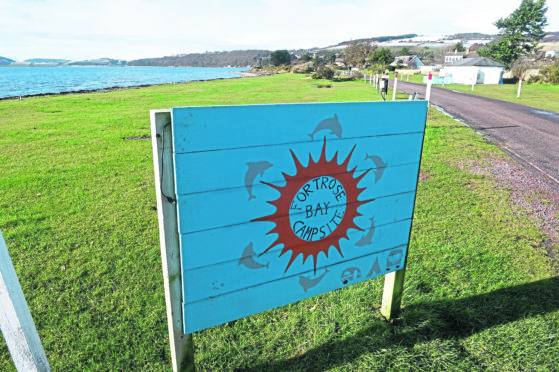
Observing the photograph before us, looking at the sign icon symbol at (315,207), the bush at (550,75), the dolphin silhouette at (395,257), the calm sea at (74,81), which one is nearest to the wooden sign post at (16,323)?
the sign icon symbol at (315,207)

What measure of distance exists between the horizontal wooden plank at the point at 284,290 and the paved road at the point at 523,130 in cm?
567

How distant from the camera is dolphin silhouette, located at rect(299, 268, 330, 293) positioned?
2.39 metres

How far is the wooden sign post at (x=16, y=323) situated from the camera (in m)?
1.69

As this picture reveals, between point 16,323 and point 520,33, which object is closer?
point 16,323

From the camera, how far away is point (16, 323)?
178 centimetres

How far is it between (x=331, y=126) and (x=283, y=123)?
0.34m

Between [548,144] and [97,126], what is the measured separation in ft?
45.8

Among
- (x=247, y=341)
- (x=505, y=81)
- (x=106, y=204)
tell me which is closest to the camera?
(x=247, y=341)

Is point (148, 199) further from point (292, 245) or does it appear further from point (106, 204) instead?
point (292, 245)

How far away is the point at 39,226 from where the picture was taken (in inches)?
179

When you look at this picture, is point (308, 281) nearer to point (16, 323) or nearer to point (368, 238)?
point (368, 238)

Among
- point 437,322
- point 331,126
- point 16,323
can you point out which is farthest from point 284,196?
point 437,322

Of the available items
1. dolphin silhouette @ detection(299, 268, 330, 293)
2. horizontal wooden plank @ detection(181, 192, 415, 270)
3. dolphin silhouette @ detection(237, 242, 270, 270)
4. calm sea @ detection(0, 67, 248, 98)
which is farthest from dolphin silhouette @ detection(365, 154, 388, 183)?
calm sea @ detection(0, 67, 248, 98)

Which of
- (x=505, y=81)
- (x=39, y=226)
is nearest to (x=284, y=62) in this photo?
(x=505, y=81)
